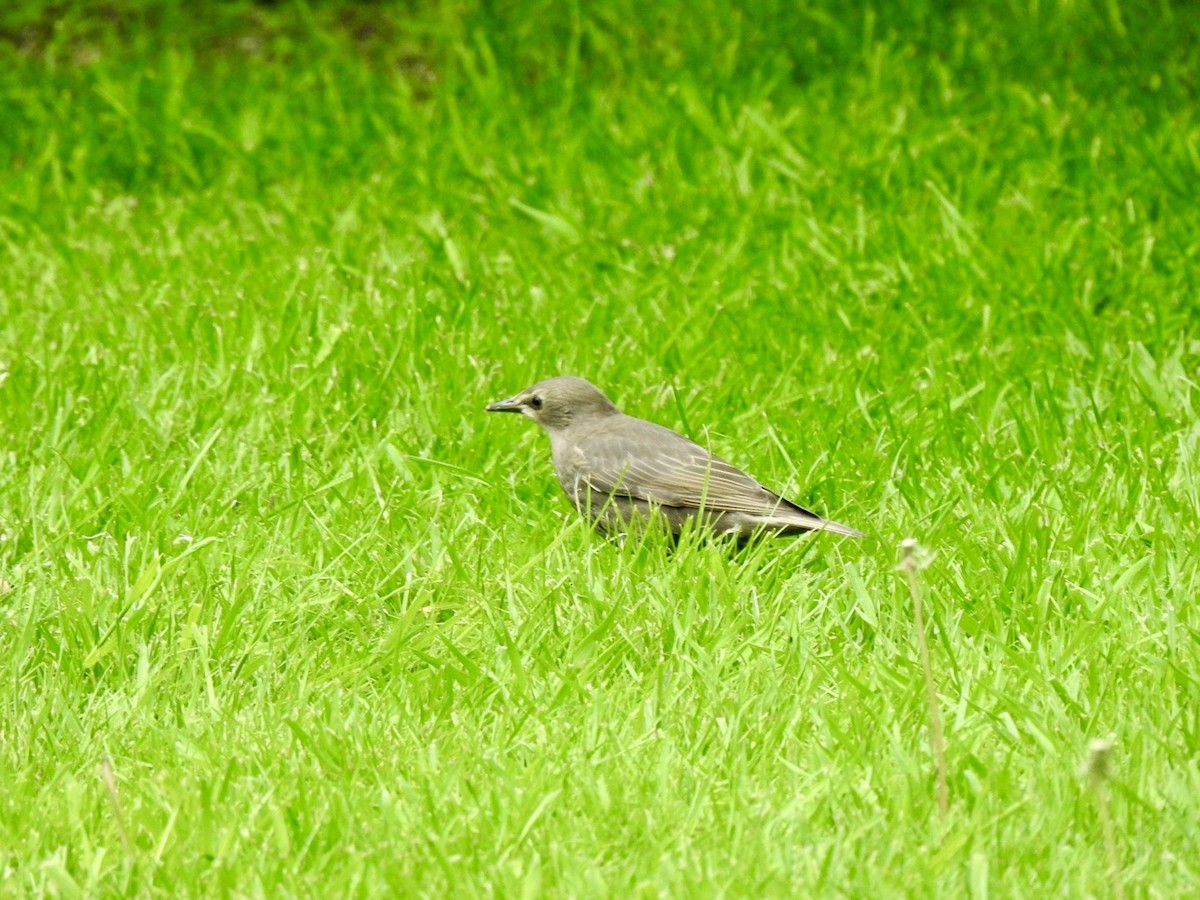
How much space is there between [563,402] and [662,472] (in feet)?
1.59

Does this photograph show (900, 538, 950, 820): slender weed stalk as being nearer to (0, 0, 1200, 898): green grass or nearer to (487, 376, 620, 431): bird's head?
(0, 0, 1200, 898): green grass

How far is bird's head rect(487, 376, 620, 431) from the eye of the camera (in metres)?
5.50

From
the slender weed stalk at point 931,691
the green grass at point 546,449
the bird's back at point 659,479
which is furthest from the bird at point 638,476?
the slender weed stalk at point 931,691

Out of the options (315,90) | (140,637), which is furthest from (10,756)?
(315,90)

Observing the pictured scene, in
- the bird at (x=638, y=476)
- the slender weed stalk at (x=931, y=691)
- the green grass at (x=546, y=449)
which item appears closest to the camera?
the slender weed stalk at (x=931, y=691)

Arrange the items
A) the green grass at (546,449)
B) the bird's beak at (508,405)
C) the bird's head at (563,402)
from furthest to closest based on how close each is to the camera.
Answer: the bird's beak at (508,405) < the bird's head at (563,402) < the green grass at (546,449)

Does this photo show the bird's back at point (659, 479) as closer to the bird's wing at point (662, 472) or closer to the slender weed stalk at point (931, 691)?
the bird's wing at point (662, 472)

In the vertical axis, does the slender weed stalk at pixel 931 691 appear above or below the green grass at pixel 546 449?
above

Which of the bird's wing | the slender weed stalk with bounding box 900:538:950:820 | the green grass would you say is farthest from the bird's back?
the slender weed stalk with bounding box 900:538:950:820

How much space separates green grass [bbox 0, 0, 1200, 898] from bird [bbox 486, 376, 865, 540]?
0.13 metres

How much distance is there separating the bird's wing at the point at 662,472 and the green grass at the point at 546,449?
0.17 metres

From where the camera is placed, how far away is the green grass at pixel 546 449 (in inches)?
136

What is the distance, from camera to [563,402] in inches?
217

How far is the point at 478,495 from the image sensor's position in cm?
539
